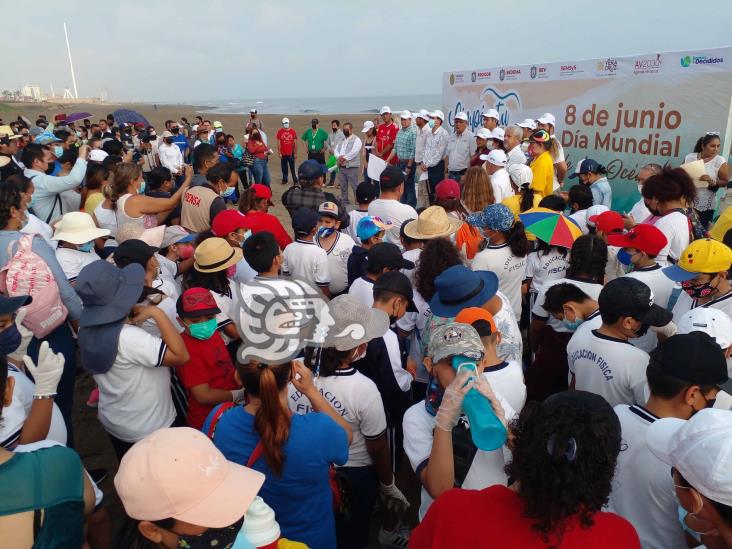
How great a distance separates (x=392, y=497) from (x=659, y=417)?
1507 millimetres

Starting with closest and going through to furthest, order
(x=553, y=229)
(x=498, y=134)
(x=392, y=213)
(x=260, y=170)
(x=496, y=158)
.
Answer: (x=553, y=229)
(x=392, y=213)
(x=496, y=158)
(x=498, y=134)
(x=260, y=170)

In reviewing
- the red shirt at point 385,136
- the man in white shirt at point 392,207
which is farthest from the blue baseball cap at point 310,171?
the red shirt at point 385,136

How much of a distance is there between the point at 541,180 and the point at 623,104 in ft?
9.79

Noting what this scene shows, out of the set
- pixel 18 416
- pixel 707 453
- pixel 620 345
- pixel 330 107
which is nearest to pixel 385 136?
pixel 620 345

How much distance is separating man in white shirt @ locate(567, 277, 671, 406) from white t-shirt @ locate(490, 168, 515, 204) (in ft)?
12.7

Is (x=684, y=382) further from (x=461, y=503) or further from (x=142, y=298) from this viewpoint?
(x=142, y=298)

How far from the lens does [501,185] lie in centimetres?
631

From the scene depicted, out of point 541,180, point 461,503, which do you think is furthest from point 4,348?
point 541,180

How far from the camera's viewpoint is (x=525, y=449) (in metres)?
1.35

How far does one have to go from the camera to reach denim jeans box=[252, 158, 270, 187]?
1166 cm

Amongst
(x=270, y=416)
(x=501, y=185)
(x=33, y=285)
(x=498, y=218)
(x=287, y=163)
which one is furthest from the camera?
(x=287, y=163)

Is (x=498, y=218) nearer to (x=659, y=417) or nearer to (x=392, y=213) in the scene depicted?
(x=392, y=213)

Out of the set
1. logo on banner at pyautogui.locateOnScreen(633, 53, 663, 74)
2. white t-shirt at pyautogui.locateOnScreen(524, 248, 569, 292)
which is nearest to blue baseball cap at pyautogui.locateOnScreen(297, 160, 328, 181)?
white t-shirt at pyautogui.locateOnScreen(524, 248, 569, 292)

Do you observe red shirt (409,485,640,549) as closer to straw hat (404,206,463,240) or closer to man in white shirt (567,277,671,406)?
man in white shirt (567,277,671,406)
